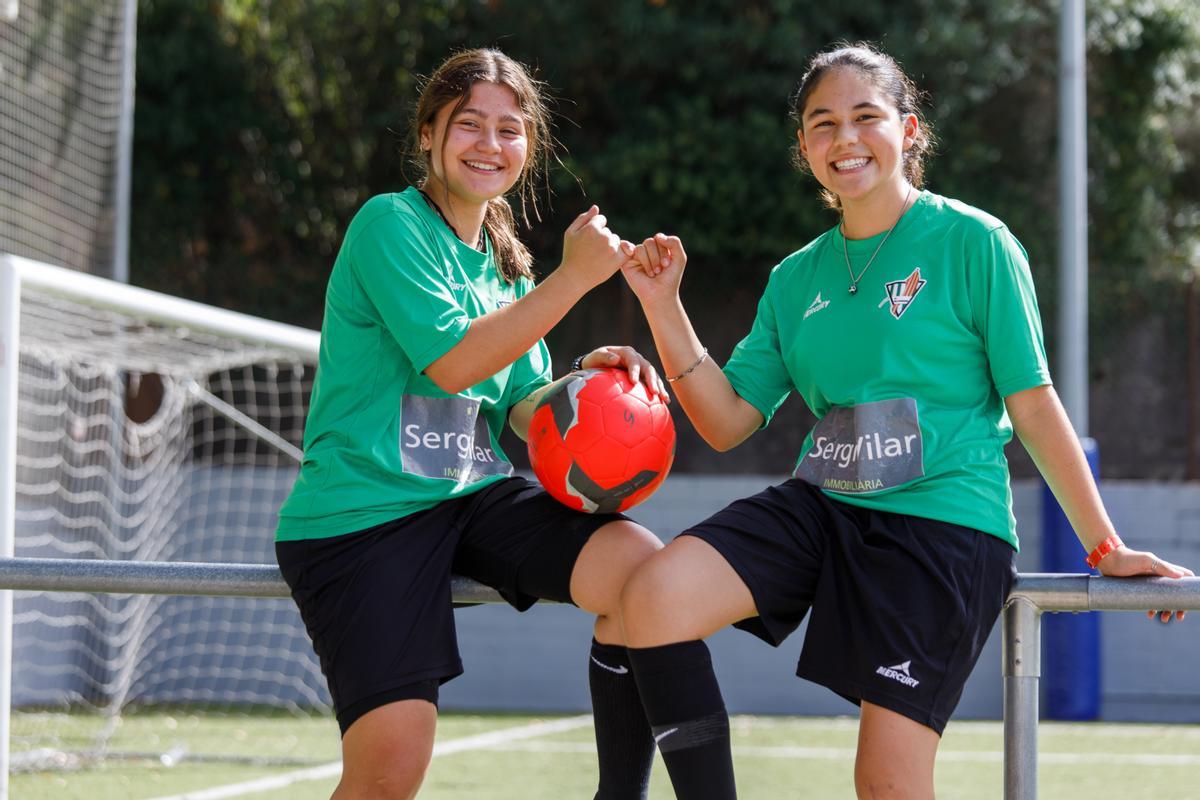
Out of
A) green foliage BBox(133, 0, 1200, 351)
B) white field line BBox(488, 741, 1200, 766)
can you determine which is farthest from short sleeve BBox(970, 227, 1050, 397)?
green foliage BBox(133, 0, 1200, 351)

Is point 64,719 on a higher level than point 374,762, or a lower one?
lower

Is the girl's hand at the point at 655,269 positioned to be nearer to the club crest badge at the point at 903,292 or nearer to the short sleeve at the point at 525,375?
the short sleeve at the point at 525,375

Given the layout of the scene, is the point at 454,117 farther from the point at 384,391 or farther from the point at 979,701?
the point at 979,701

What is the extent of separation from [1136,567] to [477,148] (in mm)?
1439

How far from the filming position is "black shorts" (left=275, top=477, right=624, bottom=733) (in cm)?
273

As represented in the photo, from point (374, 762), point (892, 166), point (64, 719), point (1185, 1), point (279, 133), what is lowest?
point (64, 719)

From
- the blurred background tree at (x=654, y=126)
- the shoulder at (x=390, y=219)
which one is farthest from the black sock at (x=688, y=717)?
the blurred background tree at (x=654, y=126)

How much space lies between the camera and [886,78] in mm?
3043

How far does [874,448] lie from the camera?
2.77 m

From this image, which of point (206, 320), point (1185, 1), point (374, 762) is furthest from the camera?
point (1185, 1)

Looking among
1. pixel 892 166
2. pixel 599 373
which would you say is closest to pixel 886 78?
pixel 892 166

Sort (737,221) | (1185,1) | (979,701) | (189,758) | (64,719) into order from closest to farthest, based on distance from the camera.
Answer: (189,758)
(64,719)
(979,701)
(737,221)
(1185,1)

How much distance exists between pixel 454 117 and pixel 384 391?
577mm

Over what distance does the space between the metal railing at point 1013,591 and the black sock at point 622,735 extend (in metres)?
0.26
